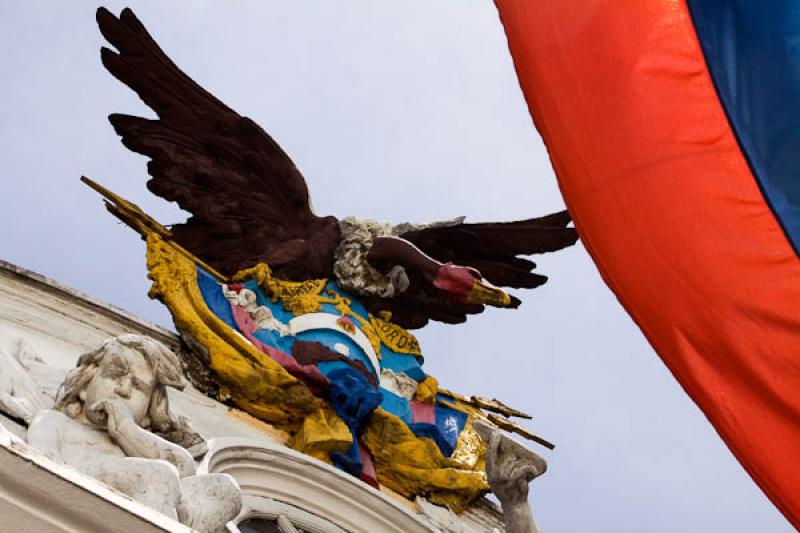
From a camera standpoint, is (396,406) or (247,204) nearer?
(396,406)

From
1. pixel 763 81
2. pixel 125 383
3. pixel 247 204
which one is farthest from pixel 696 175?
pixel 247 204

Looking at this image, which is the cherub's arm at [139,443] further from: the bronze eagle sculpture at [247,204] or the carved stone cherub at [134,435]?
the bronze eagle sculpture at [247,204]

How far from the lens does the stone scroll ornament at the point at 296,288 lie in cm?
1008

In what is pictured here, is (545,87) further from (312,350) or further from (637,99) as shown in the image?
(312,350)

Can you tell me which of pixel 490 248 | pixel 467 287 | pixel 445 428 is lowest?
pixel 445 428

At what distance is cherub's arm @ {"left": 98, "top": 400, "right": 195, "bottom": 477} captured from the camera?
6574 mm

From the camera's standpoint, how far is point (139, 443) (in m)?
6.60

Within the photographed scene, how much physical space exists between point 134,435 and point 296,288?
4497mm

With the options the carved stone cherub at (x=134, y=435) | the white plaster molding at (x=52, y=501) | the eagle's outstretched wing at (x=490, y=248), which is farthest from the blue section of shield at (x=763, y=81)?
the eagle's outstretched wing at (x=490, y=248)

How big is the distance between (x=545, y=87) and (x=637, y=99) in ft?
1.45

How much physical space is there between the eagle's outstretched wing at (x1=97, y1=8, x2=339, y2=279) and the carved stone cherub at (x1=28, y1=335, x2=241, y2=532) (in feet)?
12.8

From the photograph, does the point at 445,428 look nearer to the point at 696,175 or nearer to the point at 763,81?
the point at 696,175

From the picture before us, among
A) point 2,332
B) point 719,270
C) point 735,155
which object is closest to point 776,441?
point 719,270

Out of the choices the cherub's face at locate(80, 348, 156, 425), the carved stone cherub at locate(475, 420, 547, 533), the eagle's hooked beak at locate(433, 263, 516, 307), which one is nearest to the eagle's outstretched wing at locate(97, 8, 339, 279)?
the eagle's hooked beak at locate(433, 263, 516, 307)
